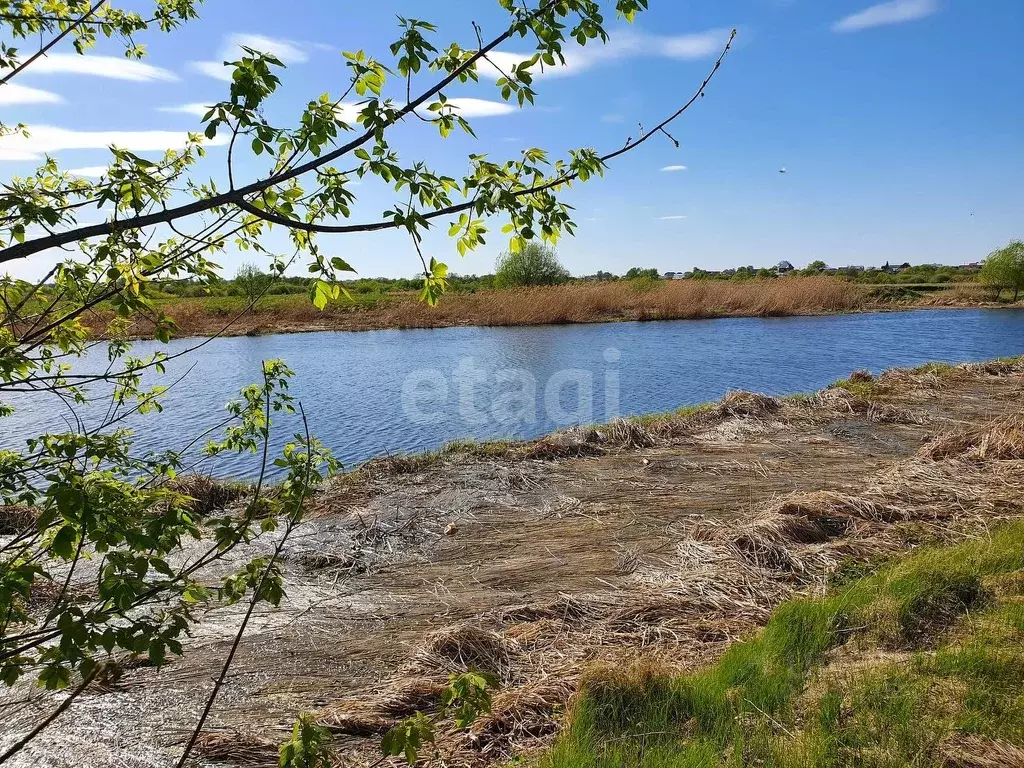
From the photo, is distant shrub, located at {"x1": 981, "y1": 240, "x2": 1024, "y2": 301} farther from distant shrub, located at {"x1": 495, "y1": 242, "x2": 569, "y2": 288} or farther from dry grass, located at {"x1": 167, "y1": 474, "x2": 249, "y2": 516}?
dry grass, located at {"x1": 167, "y1": 474, "x2": 249, "y2": 516}

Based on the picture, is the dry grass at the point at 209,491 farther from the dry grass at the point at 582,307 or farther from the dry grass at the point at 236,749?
the dry grass at the point at 582,307

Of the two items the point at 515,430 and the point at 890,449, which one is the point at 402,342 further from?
the point at 890,449

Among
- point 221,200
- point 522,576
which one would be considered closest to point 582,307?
point 522,576

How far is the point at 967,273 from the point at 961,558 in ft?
247

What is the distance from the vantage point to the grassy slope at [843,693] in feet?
9.45

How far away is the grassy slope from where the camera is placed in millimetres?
2881

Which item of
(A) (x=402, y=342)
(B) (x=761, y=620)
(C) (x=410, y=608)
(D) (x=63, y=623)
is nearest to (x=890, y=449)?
(B) (x=761, y=620)

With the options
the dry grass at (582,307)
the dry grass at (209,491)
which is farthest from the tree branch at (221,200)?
the dry grass at (582,307)

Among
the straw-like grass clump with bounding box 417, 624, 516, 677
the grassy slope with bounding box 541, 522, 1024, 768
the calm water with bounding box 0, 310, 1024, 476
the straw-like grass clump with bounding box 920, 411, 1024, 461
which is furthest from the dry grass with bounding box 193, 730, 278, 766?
the straw-like grass clump with bounding box 920, 411, 1024, 461

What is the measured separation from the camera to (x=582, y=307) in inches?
1492

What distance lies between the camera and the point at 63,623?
1535mm

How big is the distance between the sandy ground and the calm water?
2139mm

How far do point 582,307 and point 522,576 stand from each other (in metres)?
33.3

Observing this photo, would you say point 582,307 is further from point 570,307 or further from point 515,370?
point 515,370
